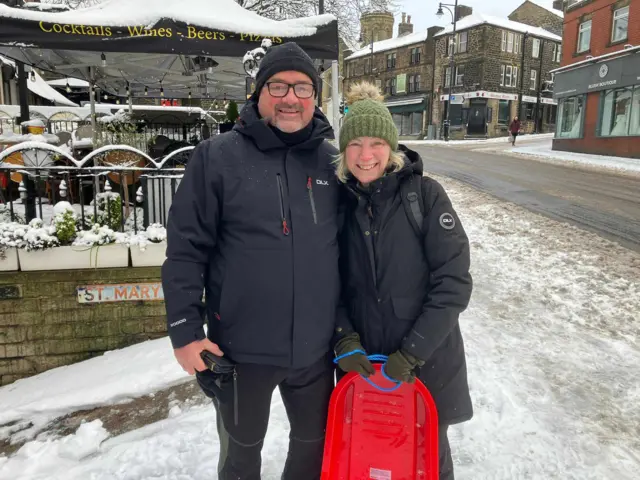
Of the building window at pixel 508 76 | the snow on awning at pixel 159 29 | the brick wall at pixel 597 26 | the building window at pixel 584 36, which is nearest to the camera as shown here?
the snow on awning at pixel 159 29

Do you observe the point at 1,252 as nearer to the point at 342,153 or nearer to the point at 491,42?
the point at 342,153

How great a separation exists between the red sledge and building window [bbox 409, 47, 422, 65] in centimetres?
4661

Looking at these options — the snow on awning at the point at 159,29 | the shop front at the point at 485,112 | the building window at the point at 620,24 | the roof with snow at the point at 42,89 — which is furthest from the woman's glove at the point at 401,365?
the shop front at the point at 485,112

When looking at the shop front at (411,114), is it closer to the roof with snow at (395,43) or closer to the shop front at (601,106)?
the roof with snow at (395,43)

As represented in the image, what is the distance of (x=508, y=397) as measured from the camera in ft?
10.3

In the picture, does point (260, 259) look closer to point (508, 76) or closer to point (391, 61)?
point (508, 76)

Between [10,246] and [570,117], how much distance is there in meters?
24.0

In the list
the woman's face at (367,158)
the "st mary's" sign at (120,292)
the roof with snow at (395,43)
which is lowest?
the "st mary's" sign at (120,292)

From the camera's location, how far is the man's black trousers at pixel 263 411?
193 centimetres

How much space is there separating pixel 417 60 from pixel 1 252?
45.3 m

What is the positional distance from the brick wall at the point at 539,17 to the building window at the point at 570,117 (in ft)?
92.6

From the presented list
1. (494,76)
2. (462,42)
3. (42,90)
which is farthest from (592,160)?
(462,42)

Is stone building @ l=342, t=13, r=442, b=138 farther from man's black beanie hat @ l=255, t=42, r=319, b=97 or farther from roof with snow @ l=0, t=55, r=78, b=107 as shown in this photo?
man's black beanie hat @ l=255, t=42, r=319, b=97

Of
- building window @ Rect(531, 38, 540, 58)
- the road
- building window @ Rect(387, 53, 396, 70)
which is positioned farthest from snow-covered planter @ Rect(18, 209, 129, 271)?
building window @ Rect(387, 53, 396, 70)
